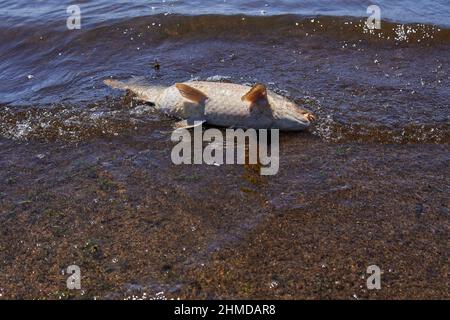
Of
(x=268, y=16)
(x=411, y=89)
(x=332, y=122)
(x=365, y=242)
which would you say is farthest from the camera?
(x=268, y=16)

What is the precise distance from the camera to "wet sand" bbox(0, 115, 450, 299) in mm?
3945

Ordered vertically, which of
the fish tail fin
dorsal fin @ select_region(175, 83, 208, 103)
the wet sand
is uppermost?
dorsal fin @ select_region(175, 83, 208, 103)

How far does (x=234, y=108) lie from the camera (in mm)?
5848

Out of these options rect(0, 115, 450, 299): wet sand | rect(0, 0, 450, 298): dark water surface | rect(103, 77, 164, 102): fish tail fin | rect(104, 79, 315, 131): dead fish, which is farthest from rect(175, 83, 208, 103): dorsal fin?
rect(103, 77, 164, 102): fish tail fin

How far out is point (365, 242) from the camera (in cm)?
430

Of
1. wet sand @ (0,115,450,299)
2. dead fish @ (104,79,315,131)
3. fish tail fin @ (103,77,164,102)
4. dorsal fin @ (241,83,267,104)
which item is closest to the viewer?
wet sand @ (0,115,450,299)

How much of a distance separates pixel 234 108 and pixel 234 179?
1072mm

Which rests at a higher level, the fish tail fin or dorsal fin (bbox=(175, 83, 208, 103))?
dorsal fin (bbox=(175, 83, 208, 103))

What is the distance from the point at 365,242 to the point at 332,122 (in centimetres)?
209

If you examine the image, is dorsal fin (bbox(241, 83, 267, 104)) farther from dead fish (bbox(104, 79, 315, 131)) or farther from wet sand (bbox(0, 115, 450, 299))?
wet sand (bbox(0, 115, 450, 299))

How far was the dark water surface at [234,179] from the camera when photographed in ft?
13.3

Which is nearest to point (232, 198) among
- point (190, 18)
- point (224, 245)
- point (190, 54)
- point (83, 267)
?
point (224, 245)
